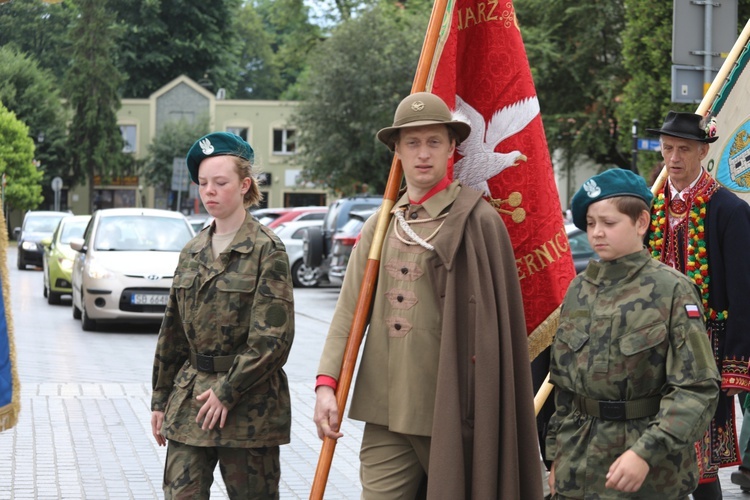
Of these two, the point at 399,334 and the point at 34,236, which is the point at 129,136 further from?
the point at 399,334

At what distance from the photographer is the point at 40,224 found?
1393 inches

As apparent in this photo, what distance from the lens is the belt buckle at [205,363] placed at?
14.7ft

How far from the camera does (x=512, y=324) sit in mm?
4168

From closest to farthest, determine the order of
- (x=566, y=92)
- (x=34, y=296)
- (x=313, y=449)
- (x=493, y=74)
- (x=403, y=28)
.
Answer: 1. (x=493, y=74)
2. (x=313, y=449)
3. (x=34, y=296)
4. (x=566, y=92)
5. (x=403, y=28)

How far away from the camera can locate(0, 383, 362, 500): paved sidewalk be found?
7051mm

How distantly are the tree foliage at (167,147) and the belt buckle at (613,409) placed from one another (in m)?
61.8

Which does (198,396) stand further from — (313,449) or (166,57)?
(166,57)

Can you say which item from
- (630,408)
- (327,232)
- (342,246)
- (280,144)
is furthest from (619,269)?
(280,144)

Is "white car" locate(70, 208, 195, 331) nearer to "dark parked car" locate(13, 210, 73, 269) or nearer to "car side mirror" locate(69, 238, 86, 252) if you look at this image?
"car side mirror" locate(69, 238, 86, 252)

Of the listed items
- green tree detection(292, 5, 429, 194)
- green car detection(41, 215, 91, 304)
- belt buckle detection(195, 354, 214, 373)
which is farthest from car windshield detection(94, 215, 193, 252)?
green tree detection(292, 5, 429, 194)

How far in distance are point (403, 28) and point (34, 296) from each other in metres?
25.1

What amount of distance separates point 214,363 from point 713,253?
2375 millimetres

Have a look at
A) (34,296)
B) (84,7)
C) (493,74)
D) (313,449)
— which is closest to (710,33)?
(313,449)

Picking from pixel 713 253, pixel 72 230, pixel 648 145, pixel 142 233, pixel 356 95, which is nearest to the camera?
pixel 713 253
